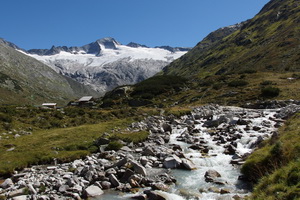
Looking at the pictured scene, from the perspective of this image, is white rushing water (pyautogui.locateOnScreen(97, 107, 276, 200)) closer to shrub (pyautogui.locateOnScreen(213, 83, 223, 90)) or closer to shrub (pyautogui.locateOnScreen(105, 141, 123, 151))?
shrub (pyautogui.locateOnScreen(105, 141, 123, 151))

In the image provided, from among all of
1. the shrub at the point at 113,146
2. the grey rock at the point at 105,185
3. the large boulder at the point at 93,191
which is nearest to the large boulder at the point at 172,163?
the grey rock at the point at 105,185

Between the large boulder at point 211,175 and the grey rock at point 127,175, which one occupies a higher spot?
the grey rock at point 127,175

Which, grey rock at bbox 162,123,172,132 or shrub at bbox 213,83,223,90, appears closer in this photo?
grey rock at bbox 162,123,172,132

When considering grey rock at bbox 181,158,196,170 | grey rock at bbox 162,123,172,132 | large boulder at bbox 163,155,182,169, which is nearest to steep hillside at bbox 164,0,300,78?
grey rock at bbox 162,123,172,132

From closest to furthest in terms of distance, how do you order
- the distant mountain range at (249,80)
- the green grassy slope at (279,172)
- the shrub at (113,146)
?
the green grassy slope at (279,172) < the shrub at (113,146) < the distant mountain range at (249,80)

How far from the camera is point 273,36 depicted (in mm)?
132500

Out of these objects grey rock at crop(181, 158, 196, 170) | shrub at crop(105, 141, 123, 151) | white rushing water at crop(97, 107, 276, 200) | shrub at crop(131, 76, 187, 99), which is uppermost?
shrub at crop(131, 76, 187, 99)

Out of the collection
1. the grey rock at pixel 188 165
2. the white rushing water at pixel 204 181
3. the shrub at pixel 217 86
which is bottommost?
the white rushing water at pixel 204 181

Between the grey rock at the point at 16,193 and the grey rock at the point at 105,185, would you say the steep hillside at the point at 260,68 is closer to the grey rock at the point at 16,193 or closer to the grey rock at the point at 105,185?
the grey rock at the point at 105,185

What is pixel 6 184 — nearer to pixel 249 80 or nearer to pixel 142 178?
pixel 142 178

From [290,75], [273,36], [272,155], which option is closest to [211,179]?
[272,155]

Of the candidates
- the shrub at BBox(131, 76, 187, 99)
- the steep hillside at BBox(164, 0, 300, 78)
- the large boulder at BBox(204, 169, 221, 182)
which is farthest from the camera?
the steep hillside at BBox(164, 0, 300, 78)

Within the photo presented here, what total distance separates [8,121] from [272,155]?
Result: 3508cm

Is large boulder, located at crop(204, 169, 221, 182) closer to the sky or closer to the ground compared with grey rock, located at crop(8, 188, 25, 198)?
closer to the ground
